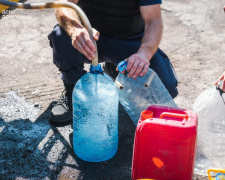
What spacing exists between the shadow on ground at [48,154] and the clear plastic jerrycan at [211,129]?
0.60 m

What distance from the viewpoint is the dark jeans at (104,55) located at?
311 centimetres

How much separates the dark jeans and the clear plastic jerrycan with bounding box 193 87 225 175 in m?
0.35

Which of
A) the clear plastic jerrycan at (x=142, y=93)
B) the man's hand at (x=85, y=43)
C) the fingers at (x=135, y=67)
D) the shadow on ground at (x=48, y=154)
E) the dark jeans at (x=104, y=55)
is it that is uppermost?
the man's hand at (x=85, y=43)

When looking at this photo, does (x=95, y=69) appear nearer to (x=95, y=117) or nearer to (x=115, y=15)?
(x=95, y=117)

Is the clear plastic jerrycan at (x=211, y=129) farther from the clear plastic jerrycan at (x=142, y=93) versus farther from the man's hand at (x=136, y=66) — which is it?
the man's hand at (x=136, y=66)

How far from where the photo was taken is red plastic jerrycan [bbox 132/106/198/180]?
86.4 inches

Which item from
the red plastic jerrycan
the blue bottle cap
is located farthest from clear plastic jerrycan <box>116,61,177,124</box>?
the red plastic jerrycan

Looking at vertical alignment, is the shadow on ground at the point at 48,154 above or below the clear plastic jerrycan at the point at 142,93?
below

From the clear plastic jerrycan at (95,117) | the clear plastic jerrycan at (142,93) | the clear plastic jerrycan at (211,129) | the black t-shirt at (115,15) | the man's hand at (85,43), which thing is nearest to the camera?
the man's hand at (85,43)

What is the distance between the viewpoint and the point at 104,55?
334 cm

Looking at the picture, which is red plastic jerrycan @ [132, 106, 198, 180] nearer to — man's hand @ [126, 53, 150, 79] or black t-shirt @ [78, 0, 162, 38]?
man's hand @ [126, 53, 150, 79]

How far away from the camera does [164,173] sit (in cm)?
229

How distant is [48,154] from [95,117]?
0.57m

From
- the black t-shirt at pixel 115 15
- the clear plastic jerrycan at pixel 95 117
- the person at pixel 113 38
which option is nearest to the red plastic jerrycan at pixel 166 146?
the clear plastic jerrycan at pixel 95 117
